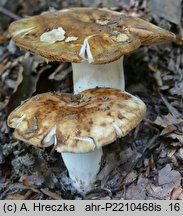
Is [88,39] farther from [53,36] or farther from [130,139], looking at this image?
[130,139]

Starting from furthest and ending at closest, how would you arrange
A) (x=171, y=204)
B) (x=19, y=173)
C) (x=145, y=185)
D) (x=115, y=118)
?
(x=19, y=173)
(x=145, y=185)
(x=171, y=204)
(x=115, y=118)

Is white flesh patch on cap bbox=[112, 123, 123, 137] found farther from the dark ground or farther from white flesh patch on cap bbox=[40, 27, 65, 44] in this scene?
white flesh patch on cap bbox=[40, 27, 65, 44]

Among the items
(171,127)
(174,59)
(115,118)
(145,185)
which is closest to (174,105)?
(171,127)

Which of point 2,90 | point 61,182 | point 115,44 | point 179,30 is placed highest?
point 115,44

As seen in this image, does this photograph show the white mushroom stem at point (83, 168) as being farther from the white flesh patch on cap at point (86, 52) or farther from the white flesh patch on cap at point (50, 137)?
the white flesh patch on cap at point (86, 52)

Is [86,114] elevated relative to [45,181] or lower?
elevated

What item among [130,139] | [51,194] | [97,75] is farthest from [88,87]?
[51,194]

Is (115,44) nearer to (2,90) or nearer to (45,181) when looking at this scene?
(45,181)
